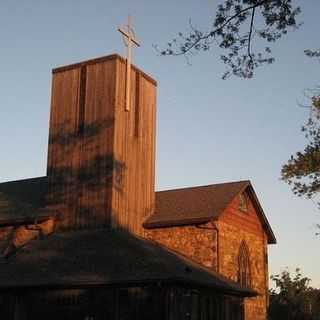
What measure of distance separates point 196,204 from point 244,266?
12.6ft

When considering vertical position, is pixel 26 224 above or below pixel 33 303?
above

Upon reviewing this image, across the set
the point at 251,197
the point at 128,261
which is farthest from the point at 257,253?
the point at 128,261

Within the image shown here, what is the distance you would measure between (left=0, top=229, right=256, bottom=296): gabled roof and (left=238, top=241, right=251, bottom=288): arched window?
3304 mm

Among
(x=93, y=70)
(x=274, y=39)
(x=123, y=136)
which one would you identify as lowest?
(x=274, y=39)

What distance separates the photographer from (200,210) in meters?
29.9

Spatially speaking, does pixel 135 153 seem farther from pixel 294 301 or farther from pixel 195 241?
pixel 294 301

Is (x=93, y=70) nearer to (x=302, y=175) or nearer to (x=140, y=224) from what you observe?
(x=140, y=224)

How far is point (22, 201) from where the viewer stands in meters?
32.7

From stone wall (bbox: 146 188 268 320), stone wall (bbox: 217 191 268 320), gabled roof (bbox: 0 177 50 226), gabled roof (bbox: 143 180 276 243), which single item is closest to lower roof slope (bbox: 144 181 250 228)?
gabled roof (bbox: 143 180 276 243)

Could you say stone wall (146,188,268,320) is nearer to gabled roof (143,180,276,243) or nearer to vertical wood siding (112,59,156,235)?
gabled roof (143,180,276,243)

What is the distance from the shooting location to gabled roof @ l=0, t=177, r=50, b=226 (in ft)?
97.8

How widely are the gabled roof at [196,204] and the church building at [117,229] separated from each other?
6cm

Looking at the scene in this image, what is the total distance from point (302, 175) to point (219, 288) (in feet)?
17.5

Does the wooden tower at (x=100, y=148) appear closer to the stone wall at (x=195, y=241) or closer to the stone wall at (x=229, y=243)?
the stone wall at (x=195, y=241)
